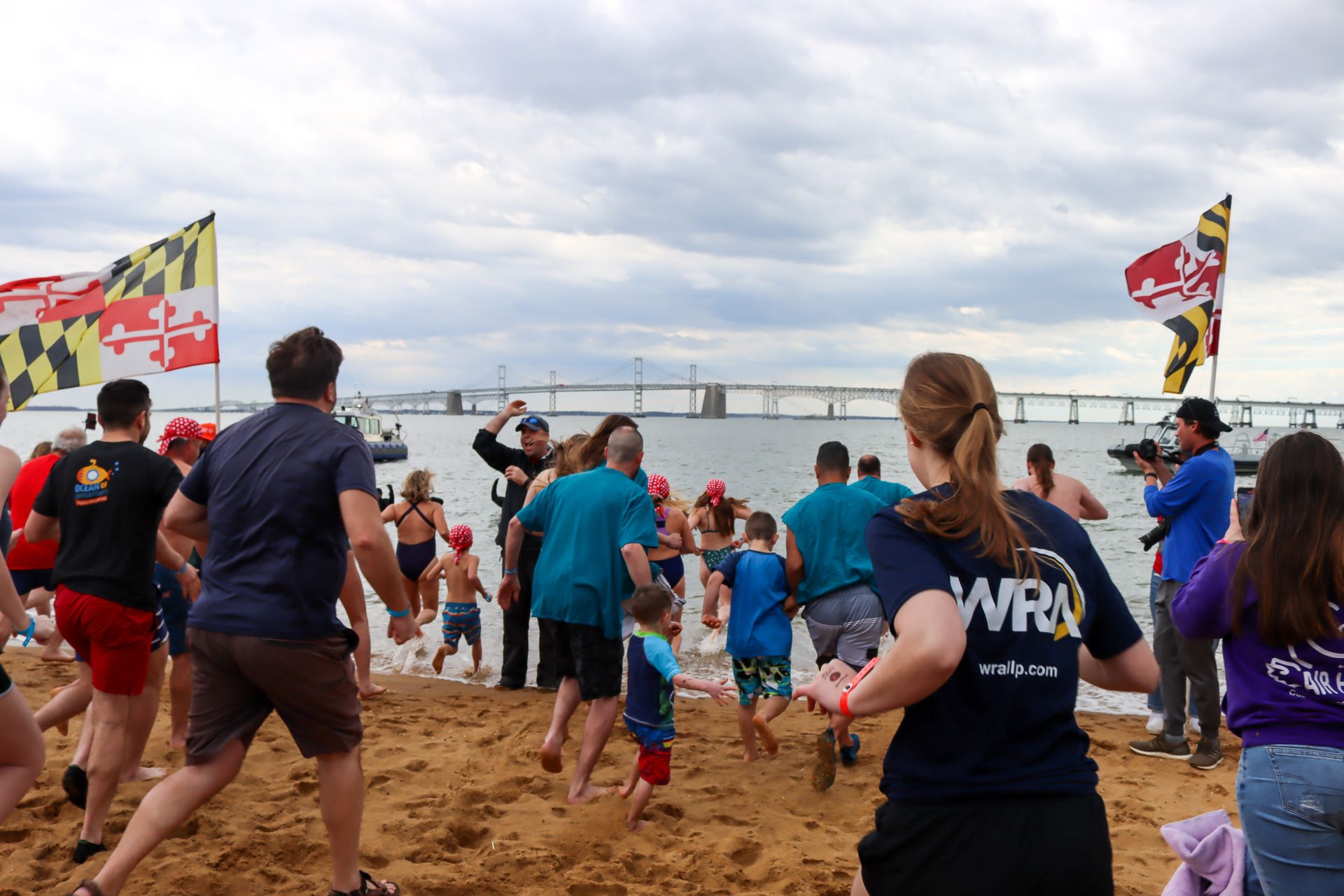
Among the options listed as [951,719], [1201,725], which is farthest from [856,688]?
[1201,725]

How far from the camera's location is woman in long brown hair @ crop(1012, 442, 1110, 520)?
21.0 feet

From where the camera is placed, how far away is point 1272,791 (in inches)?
89.8

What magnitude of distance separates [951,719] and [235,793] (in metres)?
4.24

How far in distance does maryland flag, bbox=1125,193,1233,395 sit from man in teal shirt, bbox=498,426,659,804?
5.47 meters

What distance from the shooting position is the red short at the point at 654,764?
14.5 feet

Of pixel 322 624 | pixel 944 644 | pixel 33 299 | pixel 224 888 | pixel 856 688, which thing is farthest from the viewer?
pixel 33 299

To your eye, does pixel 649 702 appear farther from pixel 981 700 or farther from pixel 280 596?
pixel 981 700

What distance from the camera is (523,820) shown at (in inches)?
180

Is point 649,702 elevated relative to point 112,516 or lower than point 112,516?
lower

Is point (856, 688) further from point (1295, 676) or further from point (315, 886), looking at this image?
point (315, 886)

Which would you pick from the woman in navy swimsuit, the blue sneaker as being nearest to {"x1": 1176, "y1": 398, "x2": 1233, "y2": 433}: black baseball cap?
the blue sneaker

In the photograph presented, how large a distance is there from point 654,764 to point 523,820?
76cm

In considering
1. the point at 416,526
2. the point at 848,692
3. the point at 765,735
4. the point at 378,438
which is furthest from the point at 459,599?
the point at 378,438

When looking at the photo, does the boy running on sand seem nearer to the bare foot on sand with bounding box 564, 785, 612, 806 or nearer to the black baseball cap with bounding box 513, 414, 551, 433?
the black baseball cap with bounding box 513, 414, 551, 433
